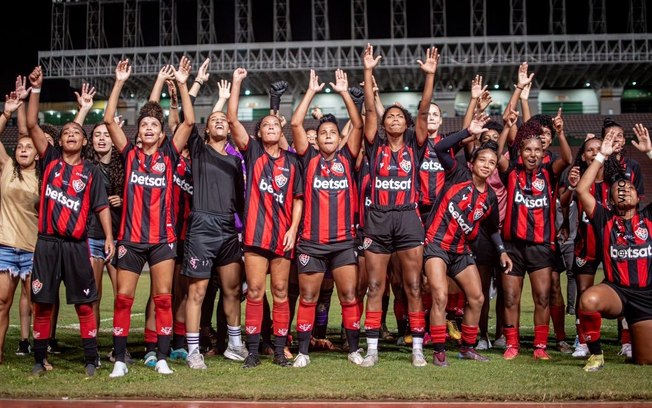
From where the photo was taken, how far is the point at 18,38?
44.2 meters

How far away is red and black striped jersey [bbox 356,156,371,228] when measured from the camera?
756 cm

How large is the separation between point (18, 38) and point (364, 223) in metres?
43.4

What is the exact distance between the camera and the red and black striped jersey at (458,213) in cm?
739

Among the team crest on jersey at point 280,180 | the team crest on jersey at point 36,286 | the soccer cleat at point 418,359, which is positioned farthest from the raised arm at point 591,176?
the team crest on jersey at point 36,286

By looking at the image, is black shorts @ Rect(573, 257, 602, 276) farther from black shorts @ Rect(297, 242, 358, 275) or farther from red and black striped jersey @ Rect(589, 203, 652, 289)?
black shorts @ Rect(297, 242, 358, 275)

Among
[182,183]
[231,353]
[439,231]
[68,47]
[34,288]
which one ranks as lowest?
[231,353]

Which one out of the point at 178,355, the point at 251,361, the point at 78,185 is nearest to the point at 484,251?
the point at 251,361

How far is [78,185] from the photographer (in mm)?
6852

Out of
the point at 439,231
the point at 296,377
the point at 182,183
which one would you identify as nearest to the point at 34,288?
the point at 182,183

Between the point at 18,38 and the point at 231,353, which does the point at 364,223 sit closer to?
the point at 231,353

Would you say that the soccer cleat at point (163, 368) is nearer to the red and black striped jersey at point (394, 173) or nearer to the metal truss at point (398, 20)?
the red and black striped jersey at point (394, 173)

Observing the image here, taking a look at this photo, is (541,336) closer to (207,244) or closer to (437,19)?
(207,244)

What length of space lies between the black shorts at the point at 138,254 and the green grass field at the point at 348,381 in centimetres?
104

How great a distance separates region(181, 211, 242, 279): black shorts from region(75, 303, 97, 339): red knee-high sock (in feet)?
3.24
